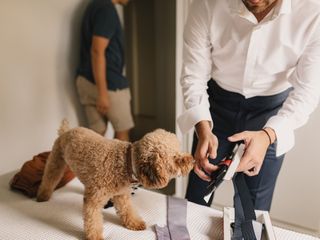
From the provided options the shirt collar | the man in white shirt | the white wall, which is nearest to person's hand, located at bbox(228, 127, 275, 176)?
the man in white shirt

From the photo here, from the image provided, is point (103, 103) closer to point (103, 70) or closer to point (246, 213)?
point (103, 70)

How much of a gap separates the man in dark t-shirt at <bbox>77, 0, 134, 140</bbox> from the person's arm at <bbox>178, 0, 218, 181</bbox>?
2.47 feet

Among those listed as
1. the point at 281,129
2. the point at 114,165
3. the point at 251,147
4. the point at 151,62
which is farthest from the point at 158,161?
the point at 151,62

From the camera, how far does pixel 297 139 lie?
5.28ft

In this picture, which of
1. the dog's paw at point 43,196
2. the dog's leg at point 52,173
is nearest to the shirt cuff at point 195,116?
the dog's leg at point 52,173

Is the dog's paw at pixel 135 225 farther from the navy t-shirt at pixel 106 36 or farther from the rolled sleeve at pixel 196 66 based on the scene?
the navy t-shirt at pixel 106 36

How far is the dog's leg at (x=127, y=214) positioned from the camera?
41.3 inches

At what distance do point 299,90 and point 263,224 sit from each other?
0.41m

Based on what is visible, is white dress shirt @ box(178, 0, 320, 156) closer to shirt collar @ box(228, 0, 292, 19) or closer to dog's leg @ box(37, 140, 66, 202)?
shirt collar @ box(228, 0, 292, 19)

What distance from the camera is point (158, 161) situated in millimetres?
875

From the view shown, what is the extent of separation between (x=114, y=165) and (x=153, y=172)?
0.47 feet

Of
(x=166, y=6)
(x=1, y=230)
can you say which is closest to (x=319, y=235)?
(x=1, y=230)

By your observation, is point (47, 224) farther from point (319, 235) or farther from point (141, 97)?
point (141, 97)

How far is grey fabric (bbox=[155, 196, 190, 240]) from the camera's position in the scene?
1.00 metres
